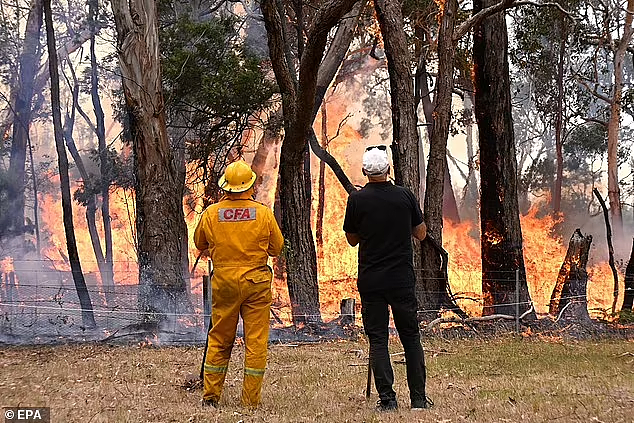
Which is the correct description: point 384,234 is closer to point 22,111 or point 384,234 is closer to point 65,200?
point 65,200

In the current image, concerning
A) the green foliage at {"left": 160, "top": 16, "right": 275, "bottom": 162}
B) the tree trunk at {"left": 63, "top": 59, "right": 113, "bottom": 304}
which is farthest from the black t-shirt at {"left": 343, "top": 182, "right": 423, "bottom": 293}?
the tree trunk at {"left": 63, "top": 59, "right": 113, "bottom": 304}

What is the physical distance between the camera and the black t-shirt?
650 cm

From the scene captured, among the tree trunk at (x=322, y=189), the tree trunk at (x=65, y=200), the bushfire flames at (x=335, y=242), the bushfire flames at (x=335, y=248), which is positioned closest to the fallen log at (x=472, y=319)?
the tree trunk at (x=65, y=200)

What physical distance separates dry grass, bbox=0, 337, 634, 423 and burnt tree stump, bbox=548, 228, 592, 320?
6.75 ft

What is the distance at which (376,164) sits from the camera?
6.56 meters

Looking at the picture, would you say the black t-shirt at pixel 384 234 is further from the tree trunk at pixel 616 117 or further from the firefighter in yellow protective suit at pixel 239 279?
the tree trunk at pixel 616 117

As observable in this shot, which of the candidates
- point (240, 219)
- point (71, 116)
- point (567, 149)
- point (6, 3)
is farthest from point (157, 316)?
point (567, 149)

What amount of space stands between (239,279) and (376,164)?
141cm

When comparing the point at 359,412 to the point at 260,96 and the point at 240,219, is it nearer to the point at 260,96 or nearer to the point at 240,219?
the point at 240,219

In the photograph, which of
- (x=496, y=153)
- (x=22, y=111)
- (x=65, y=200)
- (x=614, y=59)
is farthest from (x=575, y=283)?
(x=22, y=111)

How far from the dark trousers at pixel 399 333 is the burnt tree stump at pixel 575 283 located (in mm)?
8559

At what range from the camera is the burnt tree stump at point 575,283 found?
572 inches

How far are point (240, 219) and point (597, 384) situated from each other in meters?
3.82

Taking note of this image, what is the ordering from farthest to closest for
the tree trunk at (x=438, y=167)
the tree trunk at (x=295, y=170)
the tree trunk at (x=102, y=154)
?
the tree trunk at (x=102, y=154) < the tree trunk at (x=438, y=167) < the tree trunk at (x=295, y=170)
